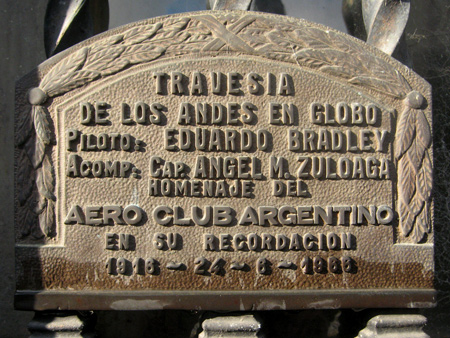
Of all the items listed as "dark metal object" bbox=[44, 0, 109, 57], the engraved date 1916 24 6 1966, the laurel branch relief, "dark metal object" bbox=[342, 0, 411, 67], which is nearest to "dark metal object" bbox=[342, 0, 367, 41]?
"dark metal object" bbox=[342, 0, 411, 67]

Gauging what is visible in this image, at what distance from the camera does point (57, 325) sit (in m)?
2.11

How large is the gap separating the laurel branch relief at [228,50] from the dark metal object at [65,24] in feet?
0.73

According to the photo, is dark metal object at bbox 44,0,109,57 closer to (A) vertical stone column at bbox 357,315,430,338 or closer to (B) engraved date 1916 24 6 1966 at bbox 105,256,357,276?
(B) engraved date 1916 24 6 1966 at bbox 105,256,357,276

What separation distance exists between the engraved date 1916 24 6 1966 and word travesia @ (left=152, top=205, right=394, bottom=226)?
168 mm

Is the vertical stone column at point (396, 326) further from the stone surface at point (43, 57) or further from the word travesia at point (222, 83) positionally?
the word travesia at point (222, 83)

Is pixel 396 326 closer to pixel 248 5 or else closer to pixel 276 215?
pixel 276 215

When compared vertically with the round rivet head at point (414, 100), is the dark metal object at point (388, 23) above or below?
above

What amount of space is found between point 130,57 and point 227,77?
452mm

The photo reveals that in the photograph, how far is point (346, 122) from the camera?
2230 millimetres

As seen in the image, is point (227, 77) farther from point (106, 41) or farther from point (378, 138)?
point (378, 138)

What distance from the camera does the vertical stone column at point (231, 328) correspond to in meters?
2.13

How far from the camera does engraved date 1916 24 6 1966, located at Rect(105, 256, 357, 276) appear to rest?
2.14 meters

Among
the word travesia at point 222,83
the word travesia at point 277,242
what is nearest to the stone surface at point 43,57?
the word travesia at point 277,242

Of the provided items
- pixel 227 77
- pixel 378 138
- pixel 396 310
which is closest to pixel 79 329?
pixel 227 77
